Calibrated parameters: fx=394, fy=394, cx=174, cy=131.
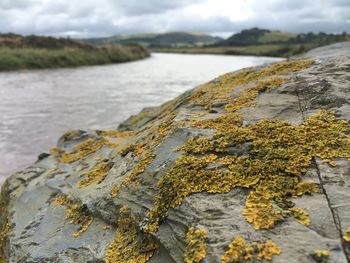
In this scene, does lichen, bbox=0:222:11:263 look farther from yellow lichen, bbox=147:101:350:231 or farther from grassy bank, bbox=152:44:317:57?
grassy bank, bbox=152:44:317:57

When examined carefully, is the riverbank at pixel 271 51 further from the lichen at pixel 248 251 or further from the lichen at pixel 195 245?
the lichen at pixel 248 251

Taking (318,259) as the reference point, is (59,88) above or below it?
below

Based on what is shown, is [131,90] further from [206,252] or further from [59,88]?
[206,252]

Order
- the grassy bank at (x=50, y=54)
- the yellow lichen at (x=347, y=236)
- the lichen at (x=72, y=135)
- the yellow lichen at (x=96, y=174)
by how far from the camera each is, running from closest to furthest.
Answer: the yellow lichen at (x=347, y=236), the yellow lichen at (x=96, y=174), the lichen at (x=72, y=135), the grassy bank at (x=50, y=54)

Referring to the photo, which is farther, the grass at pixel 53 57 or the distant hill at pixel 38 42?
the distant hill at pixel 38 42

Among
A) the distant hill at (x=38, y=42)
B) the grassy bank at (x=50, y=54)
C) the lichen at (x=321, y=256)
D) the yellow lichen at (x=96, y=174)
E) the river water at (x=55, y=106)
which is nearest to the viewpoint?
the lichen at (x=321, y=256)

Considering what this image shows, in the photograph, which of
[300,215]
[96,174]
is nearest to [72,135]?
[96,174]

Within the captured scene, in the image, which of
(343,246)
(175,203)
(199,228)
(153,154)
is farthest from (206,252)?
(153,154)

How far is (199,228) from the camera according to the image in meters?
4.05

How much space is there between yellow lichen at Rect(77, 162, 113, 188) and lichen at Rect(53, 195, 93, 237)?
453 millimetres

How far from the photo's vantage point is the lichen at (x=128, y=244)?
4555 mm

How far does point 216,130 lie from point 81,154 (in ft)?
14.3

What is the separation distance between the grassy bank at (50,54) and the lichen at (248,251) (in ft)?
153

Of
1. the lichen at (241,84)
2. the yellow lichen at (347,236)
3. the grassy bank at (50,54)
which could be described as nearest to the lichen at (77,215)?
the lichen at (241,84)
